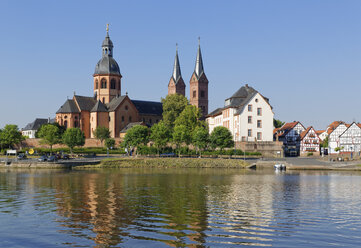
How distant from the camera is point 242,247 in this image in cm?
1798

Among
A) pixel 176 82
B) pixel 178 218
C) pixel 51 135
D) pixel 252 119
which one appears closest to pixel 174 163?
pixel 252 119

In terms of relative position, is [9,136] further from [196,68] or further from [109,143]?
[196,68]

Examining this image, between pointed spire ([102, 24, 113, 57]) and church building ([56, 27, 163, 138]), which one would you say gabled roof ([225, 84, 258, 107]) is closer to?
church building ([56, 27, 163, 138])

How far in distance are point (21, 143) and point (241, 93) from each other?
5849cm

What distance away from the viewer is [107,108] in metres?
130

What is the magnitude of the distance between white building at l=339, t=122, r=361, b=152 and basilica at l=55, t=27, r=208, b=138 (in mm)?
55135

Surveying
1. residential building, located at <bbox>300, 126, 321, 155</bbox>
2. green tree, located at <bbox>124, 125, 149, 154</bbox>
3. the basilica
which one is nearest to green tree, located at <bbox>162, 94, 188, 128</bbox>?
the basilica

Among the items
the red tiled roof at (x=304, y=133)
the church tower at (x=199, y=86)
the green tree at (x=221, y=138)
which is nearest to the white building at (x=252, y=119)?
the green tree at (x=221, y=138)

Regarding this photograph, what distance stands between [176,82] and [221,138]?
229 ft

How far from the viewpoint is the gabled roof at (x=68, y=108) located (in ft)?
419

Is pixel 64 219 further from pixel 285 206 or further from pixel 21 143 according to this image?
pixel 21 143

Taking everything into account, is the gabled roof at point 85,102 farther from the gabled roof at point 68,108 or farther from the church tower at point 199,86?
the church tower at point 199,86

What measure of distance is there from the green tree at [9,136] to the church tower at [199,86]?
232 feet

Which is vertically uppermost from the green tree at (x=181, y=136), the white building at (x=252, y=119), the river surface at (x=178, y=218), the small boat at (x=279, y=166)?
the white building at (x=252, y=119)
